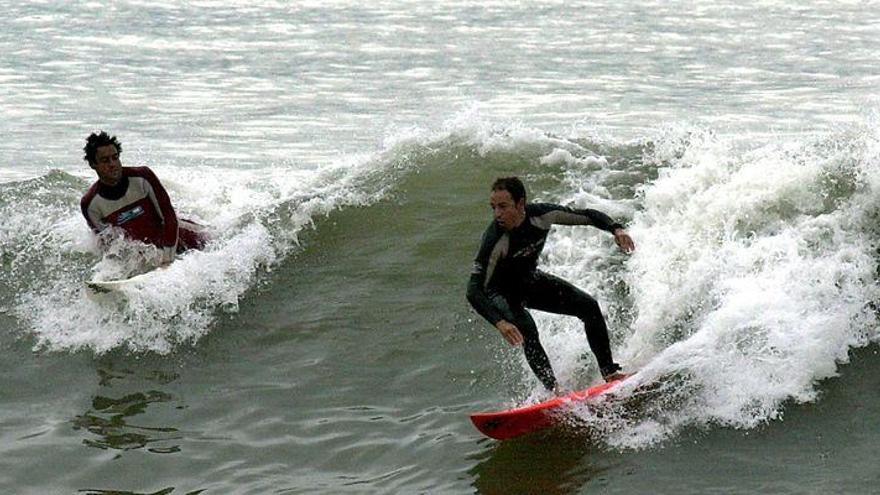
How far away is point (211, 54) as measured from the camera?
1268 inches

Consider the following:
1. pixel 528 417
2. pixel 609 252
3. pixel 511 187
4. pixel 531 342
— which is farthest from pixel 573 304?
pixel 609 252

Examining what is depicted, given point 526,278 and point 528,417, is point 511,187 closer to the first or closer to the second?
point 526,278

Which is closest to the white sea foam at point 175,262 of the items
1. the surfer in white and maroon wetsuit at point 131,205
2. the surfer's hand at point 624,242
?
the surfer in white and maroon wetsuit at point 131,205

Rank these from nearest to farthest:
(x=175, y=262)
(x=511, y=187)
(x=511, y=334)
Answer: (x=511, y=334) → (x=511, y=187) → (x=175, y=262)

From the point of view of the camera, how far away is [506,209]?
8023 millimetres

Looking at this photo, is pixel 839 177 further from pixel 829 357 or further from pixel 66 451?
pixel 66 451

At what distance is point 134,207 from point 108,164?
1.79 feet

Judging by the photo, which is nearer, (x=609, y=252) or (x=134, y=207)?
(x=134, y=207)

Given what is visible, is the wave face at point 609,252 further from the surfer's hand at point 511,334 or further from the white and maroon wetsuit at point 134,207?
the surfer's hand at point 511,334

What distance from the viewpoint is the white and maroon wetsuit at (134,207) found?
35.3 ft

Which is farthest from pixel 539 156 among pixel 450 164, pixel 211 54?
pixel 211 54

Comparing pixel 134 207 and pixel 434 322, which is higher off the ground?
pixel 134 207

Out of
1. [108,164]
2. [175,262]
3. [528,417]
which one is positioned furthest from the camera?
[175,262]

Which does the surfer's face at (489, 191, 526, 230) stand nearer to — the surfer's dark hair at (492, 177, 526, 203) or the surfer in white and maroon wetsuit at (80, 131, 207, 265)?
the surfer's dark hair at (492, 177, 526, 203)
